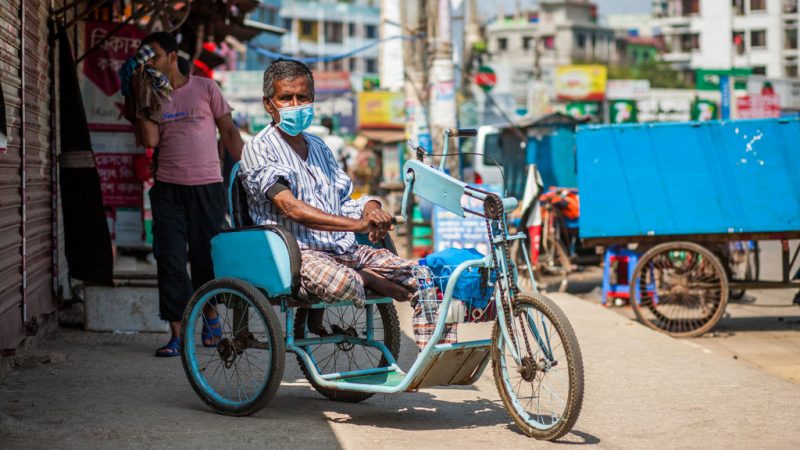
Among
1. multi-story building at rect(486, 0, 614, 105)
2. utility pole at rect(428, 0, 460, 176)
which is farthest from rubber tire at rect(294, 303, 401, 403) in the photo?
multi-story building at rect(486, 0, 614, 105)

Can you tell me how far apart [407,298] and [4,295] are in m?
2.52

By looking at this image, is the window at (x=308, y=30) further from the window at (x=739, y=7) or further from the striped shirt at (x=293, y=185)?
the striped shirt at (x=293, y=185)

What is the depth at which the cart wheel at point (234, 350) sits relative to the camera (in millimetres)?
5340

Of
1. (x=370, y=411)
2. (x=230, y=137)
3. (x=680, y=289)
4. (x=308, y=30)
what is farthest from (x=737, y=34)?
(x=370, y=411)

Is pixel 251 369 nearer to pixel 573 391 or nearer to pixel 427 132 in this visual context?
pixel 573 391

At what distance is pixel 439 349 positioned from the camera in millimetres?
5070

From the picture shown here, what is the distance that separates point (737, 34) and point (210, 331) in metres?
103

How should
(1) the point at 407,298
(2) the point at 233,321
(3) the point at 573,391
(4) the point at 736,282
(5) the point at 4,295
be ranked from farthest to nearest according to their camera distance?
(4) the point at 736,282 → (5) the point at 4,295 → (2) the point at 233,321 → (1) the point at 407,298 → (3) the point at 573,391

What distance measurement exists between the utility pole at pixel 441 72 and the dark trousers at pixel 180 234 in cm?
777

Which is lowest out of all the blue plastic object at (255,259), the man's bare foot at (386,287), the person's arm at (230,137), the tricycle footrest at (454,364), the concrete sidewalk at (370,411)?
the concrete sidewalk at (370,411)

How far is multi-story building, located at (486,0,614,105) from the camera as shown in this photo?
131 meters

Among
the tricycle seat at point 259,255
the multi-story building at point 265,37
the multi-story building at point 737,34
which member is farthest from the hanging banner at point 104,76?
the multi-story building at point 737,34

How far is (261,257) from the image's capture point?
5.41 metres

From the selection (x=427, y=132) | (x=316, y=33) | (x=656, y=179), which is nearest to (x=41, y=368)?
(x=656, y=179)
